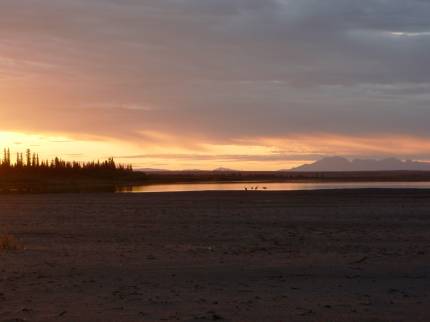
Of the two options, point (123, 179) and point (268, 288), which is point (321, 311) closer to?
point (268, 288)

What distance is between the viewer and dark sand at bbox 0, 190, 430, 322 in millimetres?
13211

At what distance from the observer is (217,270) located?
18328mm

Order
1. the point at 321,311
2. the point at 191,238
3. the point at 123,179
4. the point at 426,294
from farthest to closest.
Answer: the point at 123,179 < the point at 191,238 < the point at 426,294 < the point at 321,311

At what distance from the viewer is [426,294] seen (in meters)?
14.7

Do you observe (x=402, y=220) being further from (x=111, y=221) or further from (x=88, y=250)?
(x=88, y=250)

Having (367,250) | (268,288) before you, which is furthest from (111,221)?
(268,288)

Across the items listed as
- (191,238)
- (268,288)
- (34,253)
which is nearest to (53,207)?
(191,238)

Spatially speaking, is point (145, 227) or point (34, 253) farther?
point (145, 227)

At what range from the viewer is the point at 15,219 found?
36688mm

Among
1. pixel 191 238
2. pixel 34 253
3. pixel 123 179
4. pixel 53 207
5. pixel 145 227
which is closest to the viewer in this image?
pixel 34 253

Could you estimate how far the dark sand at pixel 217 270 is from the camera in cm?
1321

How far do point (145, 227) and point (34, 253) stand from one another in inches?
423

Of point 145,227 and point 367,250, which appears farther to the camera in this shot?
point 145,227

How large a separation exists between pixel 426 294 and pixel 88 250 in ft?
38.9
